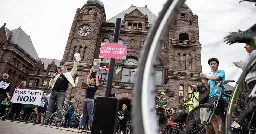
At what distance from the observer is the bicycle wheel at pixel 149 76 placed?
735 mm

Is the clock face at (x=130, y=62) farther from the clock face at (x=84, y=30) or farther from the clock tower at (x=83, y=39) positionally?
the clock face at (x=84, y=30)

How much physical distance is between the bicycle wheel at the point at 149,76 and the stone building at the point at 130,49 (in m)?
17.9

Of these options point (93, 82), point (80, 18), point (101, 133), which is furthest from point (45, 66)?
point (101, 133)

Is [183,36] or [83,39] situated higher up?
[183,36]

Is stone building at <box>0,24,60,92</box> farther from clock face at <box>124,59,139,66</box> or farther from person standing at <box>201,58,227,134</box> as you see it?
person standing at <box>201,58,227,134</box>

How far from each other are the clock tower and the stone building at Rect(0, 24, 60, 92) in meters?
15.9

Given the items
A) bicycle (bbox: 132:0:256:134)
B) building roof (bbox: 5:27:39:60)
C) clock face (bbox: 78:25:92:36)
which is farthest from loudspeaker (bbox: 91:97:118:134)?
building roof (bbox: 5:27:39:60)

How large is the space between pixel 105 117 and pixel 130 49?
1979 cm

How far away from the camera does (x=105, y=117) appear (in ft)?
9.23

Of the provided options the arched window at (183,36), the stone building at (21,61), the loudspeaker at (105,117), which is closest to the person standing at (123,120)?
the loudspeaker at (105,117)

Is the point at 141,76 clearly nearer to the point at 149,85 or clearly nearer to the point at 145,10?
the point at 149,85

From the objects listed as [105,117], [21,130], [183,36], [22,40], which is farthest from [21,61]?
[105,117]

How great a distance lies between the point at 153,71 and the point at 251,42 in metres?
2.09

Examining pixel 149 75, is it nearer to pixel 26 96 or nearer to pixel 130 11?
pixel 26 96
